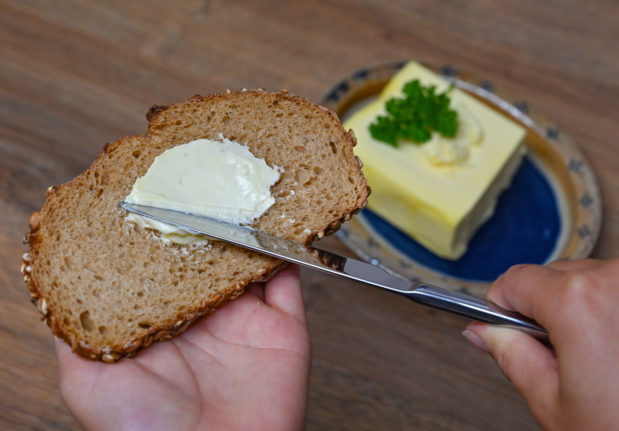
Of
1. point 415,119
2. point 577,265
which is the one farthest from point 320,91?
point 577,265

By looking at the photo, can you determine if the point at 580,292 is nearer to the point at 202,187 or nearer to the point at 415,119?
the point at 202,187

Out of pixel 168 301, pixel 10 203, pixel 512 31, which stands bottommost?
pixel 10 203

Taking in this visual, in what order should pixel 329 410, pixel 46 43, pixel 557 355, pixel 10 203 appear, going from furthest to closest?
pixel 46 43 < pixel 10 203 < pixel 329 410 < pixel 557 355

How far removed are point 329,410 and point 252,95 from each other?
45.7 inches

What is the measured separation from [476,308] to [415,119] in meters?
1.17

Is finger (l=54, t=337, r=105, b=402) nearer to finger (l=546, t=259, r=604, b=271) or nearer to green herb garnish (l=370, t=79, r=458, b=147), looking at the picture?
finger (l=546, t=259, r=604, b=271)

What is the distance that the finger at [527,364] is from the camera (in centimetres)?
118

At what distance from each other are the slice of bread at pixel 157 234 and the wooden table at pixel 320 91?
0.67 m

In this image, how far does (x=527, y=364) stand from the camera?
1232 millimetres

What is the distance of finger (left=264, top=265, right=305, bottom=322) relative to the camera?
155 cm

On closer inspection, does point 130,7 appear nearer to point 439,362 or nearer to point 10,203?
point 10,203

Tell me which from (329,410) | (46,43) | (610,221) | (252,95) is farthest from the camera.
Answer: (46,43)

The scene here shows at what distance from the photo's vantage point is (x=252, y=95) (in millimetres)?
1678

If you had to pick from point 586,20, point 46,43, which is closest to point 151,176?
point 46,43
